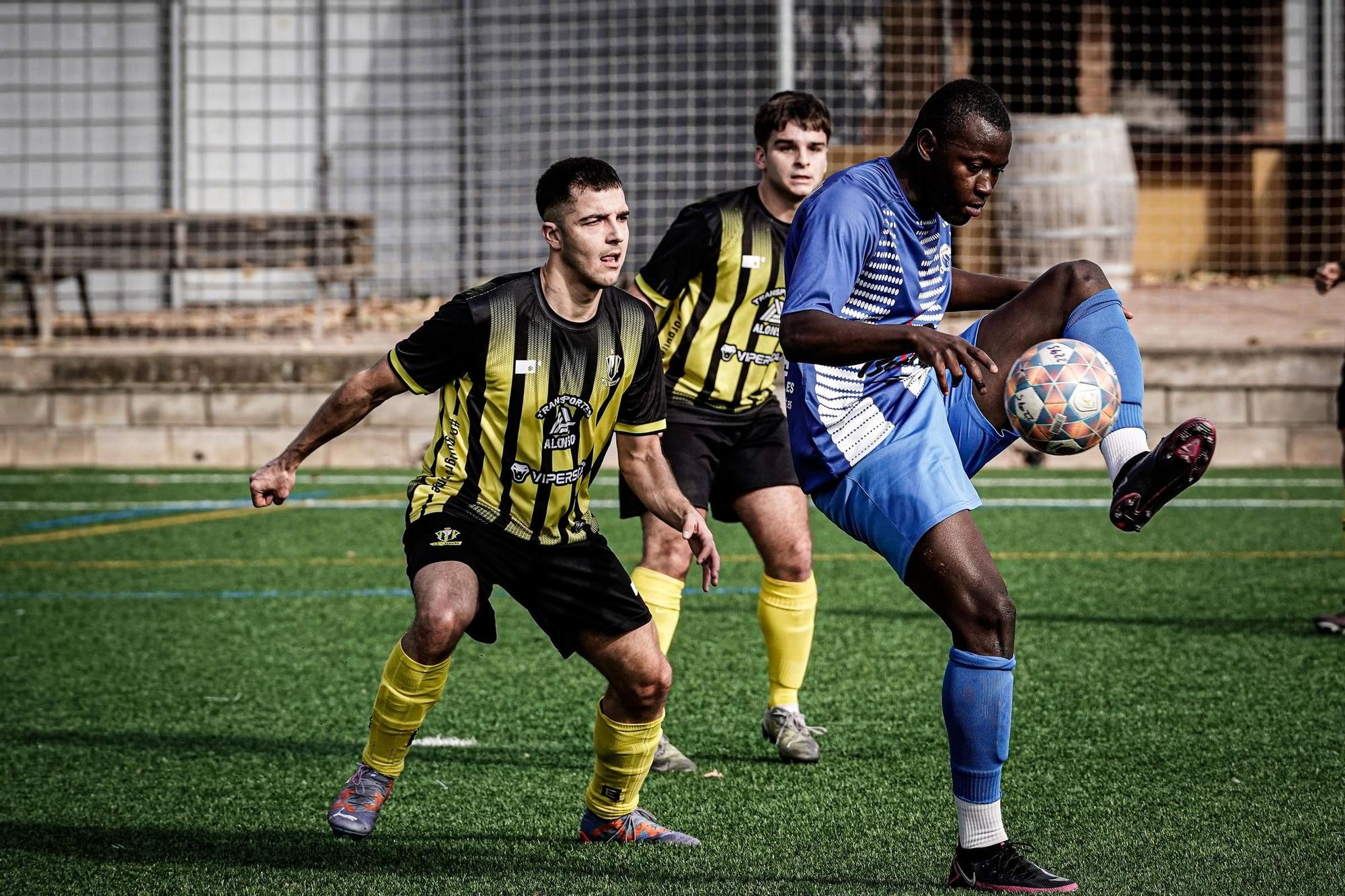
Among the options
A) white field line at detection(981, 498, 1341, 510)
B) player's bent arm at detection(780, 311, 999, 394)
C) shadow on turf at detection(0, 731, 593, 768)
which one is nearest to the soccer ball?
player's bent arm at detection(780, 311, 999, 394)

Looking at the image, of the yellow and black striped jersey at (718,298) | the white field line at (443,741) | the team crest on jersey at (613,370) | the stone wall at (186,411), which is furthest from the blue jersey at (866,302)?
the stone wall at (186,411)

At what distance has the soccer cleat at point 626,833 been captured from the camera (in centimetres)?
424

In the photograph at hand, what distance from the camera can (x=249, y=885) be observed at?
3883 millimetres

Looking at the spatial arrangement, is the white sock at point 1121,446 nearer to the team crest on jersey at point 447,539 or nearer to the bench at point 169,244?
the team crest on jersey at point 447,539

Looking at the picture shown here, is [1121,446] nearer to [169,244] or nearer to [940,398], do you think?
[940,398]

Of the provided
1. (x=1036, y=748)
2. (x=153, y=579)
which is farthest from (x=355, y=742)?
(x=153, y=579)

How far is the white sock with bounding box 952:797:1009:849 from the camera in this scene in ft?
12.1

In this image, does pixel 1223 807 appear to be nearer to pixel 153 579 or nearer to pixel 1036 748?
pixel 1036 748

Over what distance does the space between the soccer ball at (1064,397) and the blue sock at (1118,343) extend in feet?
0.31

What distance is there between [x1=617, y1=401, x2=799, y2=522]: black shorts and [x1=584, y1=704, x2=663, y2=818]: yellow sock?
4.21 feet

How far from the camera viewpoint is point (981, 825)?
370 cm

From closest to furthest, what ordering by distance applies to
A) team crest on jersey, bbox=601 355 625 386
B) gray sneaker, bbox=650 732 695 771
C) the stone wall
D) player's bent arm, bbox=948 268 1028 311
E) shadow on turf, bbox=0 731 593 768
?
team crest on jersey, bbox=601 355 625 386 < player's bent arm, bbox=948 268 1028 311 < gray sneaker, bbox=650 732 695 771 < shadow on turf, bbox=0 731 593 768 < the stone wall

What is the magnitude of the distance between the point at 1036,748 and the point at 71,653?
4.04 meters

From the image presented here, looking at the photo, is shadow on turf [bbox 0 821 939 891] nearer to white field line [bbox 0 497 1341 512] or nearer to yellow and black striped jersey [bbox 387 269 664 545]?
yellow and black striped jersey [bbox 387 269 664 545]
